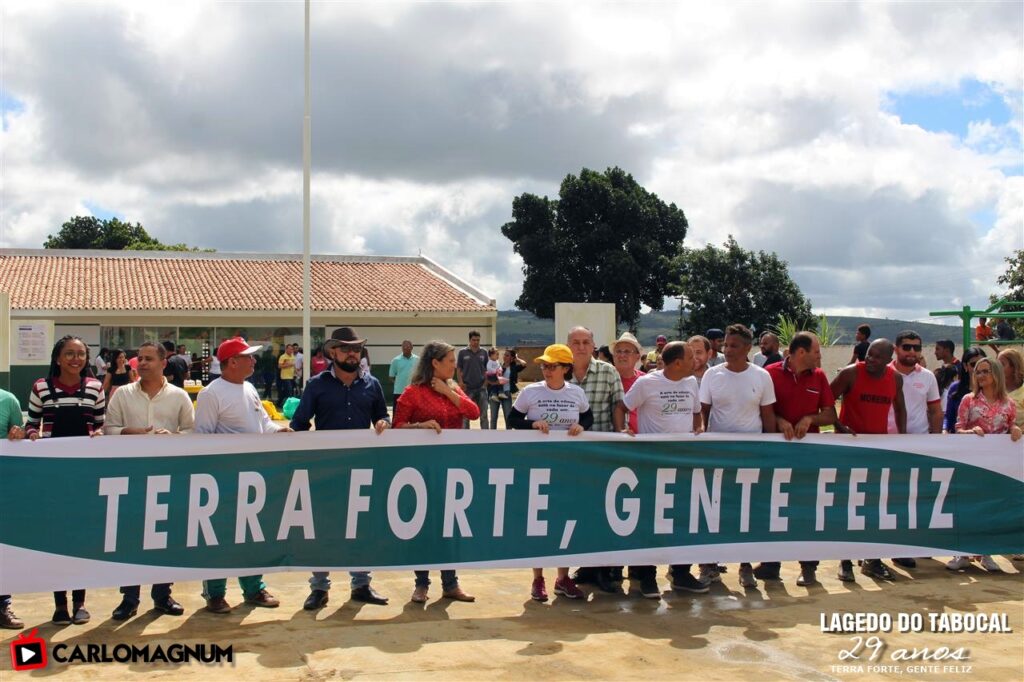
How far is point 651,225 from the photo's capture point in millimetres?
54500

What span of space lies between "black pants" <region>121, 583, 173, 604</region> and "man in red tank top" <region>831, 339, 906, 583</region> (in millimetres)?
4738

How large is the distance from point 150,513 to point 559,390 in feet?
8.95

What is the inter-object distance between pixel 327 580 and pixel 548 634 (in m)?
1.55

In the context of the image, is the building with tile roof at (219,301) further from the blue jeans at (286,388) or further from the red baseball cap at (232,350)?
the red baseball cap at (232,350)

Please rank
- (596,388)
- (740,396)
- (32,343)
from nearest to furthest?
(740,396), (596,388), (32,343)

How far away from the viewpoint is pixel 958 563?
7473 millimetres

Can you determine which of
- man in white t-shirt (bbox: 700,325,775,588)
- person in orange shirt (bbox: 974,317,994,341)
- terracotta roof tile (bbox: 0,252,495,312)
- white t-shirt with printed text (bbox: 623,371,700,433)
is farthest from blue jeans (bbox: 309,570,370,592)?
terracotta roof tile (bbox: 0,252,495,312)

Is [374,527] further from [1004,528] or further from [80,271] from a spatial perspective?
[80,271]

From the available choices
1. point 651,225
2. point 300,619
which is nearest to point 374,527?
point 300,619

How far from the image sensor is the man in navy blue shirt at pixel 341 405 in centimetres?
629

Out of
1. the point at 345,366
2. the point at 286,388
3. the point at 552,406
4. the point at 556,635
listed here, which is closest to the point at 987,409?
the point at 552,406

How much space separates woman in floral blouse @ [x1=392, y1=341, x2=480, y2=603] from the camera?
6.33 m

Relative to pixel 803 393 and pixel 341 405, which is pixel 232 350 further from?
pixel 803 393

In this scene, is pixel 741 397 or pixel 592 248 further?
pixel 592 248
